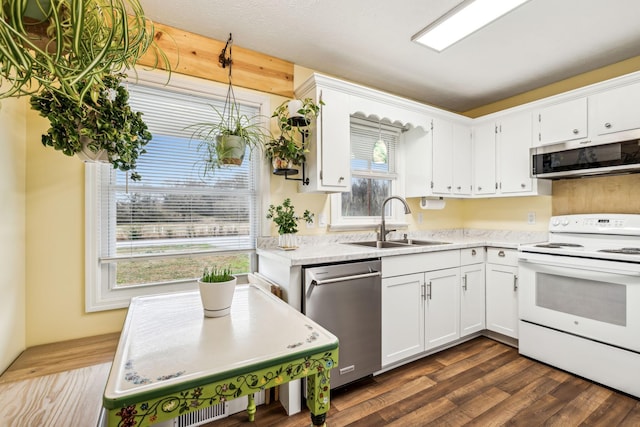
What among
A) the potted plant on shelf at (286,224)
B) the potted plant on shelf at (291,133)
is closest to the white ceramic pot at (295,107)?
the potted plant on shelf at (291,133)

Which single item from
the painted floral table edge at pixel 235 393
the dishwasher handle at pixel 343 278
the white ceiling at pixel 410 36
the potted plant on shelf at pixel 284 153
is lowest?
the painted floral table edge at pixel 235 393

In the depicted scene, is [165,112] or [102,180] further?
[165,112]

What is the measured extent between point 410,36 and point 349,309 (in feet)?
6.62

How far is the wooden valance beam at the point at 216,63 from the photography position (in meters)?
2.09

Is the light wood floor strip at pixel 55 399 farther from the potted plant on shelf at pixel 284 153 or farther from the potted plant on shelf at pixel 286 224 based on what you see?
the potted plant on shelf at pixel 284 153

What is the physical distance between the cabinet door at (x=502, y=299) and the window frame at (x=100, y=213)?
2.21 meters

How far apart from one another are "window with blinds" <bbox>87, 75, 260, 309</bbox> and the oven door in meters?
2.34

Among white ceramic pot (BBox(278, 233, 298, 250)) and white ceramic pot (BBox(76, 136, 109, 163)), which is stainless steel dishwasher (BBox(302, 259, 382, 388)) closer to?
white ceramic pot (BBox(278, 233, 298, 250))

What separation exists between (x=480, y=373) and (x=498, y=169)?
1.97 meters

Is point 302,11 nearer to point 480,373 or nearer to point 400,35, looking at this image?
point 400,35

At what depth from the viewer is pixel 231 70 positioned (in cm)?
232

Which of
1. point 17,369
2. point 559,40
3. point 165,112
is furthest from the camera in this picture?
point 559,40

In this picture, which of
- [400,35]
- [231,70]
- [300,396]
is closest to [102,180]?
[231,70]

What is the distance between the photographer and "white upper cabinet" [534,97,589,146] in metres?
2.51
